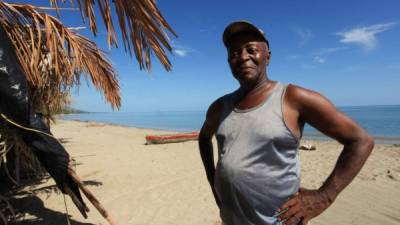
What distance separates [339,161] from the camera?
4.83 ft

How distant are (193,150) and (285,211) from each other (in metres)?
10.2


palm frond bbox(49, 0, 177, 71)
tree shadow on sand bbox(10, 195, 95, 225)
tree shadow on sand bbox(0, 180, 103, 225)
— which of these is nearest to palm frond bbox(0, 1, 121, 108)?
palm frond bbox(49, 0, 177, 71)

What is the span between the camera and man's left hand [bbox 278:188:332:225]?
1.45 meters

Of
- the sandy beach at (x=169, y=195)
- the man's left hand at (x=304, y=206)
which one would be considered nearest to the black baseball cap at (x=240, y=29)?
the man's left hand at (x=304, y=206)

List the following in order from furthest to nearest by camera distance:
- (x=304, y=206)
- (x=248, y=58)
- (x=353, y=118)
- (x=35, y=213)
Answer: (x=353, y=118)
(x=35, y=213)
(x=248, y=58)
(x=304, y=206)

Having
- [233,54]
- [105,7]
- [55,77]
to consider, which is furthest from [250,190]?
[55,77]

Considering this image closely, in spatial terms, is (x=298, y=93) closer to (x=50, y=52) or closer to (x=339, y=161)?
(x=339, y=161)

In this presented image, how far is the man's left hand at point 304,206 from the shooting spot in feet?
4.75

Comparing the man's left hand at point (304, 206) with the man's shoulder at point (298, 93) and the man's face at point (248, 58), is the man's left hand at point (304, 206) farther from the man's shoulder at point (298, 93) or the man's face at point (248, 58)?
the man's face at point (248, 58)

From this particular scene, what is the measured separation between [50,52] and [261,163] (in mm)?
3159

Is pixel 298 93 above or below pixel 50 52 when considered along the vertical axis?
below

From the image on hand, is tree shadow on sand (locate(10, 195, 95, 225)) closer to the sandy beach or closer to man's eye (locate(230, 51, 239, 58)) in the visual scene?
the sandy beach

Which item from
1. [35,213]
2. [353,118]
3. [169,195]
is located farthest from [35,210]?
[353,118]

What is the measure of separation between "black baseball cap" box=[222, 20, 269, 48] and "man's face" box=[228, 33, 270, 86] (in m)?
0.03
